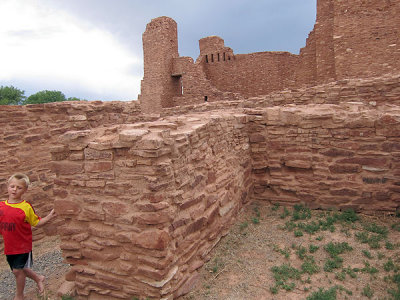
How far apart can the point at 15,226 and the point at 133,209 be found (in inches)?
55.2

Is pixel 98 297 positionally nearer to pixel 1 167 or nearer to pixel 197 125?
pixel 197 125

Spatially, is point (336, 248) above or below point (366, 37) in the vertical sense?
below

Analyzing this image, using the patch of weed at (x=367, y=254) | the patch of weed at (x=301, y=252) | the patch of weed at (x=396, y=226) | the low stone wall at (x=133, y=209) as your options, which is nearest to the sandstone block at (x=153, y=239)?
the low stone wall at (x=133, y=209)

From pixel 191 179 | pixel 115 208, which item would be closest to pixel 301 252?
pixel 191 179

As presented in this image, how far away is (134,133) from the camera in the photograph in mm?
3115

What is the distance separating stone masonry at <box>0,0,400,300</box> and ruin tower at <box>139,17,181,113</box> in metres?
7.58

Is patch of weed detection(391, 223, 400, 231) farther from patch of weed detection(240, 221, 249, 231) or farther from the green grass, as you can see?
patch of weed detection(240, 221, 249, 231)

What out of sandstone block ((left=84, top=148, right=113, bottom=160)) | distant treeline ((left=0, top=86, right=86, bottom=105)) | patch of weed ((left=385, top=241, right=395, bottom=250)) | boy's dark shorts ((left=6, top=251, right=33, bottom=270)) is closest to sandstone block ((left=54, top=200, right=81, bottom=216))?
sandstone block ((left=84, top=148, right=113, bottom=160))

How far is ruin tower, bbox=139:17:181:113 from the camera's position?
15672 mm

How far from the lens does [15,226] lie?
3.32m

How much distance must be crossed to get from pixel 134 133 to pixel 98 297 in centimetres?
189

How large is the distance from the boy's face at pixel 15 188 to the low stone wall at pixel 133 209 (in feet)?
1.36

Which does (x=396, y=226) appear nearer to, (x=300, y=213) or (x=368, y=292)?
(x=300, y=213)

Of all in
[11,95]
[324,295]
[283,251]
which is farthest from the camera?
[11,95]
